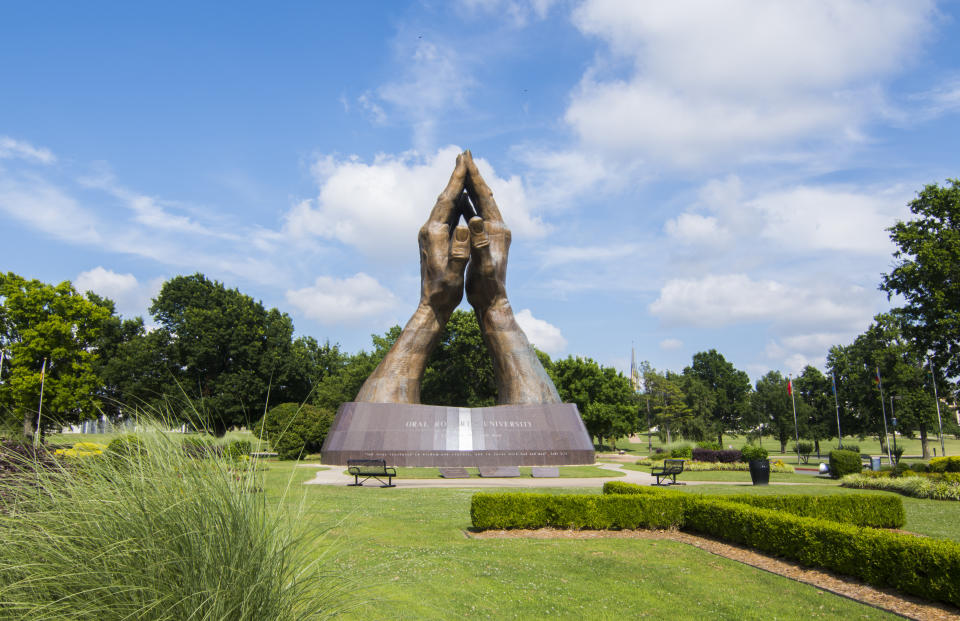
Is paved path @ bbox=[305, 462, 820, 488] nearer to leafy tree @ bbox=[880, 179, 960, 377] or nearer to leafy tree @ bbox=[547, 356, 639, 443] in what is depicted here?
leafy tree @ bbox=[880, 179, 960, 377]

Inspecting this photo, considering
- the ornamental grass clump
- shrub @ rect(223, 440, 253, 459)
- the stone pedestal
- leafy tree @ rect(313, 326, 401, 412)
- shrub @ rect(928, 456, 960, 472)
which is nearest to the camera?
the ornamental grass clump

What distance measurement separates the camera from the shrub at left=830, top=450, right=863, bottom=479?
762 inches

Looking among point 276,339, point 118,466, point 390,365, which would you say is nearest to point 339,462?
point 390,365

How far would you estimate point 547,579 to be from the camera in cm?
616

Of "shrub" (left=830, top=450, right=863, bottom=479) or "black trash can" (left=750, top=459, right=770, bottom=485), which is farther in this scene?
"shrub" (left=830, top=450, right=863, bottom=479)

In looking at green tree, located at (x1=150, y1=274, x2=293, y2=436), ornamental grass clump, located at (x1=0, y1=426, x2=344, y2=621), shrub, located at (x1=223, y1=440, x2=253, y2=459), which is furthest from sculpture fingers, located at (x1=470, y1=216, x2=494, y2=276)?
green tree, located at (x1=150, y1=274, x2=293, y2=436)

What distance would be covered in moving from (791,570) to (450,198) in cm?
1838

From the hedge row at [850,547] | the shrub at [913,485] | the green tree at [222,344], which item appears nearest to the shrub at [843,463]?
the shrub at [913,485]

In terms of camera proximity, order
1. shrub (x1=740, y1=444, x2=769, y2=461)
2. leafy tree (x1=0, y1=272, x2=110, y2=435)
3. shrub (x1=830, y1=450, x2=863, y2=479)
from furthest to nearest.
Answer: leafy tree (x1=0, y1=272, x2=110, y2=435)
shrub (x1=740, y1=444, x2=769, y2=461)
shrub (x1=830, y1=450, x2=863, y2=479)

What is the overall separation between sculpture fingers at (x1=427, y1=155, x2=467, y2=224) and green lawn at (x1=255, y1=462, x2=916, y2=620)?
15.7 meters

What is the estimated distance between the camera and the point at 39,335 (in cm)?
3816

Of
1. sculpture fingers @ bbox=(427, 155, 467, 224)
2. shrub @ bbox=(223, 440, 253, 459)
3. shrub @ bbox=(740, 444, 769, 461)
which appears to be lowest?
shrub @ bbox=(740, 444, 769, 461)

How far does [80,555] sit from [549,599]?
13.0 ft

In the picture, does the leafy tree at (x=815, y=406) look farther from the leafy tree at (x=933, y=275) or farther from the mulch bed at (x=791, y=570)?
the mulch bed at (x=791, y=570)
